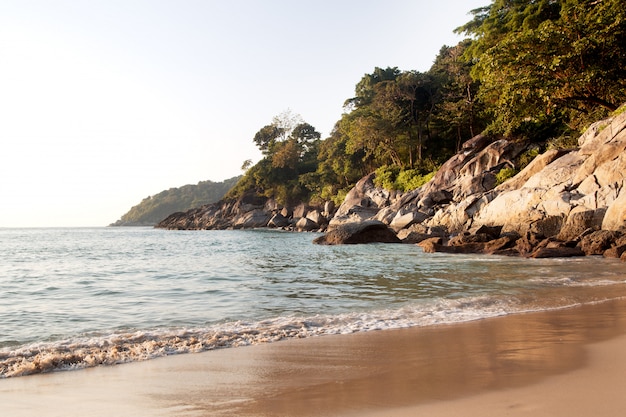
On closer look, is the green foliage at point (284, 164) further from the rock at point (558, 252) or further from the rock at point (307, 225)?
the rock at point (558, 252)

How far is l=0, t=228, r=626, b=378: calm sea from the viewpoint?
5.70m

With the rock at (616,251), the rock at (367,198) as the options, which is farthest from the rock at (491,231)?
the rock at (367,198)

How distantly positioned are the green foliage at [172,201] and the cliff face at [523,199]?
120 m

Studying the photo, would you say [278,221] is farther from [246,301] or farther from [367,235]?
[246,301]

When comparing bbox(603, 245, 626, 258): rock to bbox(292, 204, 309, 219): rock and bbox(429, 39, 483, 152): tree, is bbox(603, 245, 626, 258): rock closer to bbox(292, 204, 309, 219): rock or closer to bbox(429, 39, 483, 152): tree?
bbox(429, 39, 483, 152): tree

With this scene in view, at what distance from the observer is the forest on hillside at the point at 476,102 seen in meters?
20.8

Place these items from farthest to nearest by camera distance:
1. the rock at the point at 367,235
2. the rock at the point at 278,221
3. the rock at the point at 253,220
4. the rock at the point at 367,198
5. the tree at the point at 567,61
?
the rock at the point at 253,220 < the rock at the point at 278,221 < the rock at the point at 367,198 < the rock at the point at 367,235 < the tree at the point at 567,61

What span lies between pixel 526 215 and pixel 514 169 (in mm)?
10676

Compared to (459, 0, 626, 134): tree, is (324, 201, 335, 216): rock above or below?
below

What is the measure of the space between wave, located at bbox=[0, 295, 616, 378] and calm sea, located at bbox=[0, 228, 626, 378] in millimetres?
14

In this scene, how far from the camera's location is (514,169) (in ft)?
96.6

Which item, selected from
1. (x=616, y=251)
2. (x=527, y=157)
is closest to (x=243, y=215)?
(x=527, y=157)

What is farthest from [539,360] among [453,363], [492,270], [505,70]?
[505,70]

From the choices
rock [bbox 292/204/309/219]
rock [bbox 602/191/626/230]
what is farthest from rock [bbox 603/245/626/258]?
rock [bbox 292/204/309/219]
